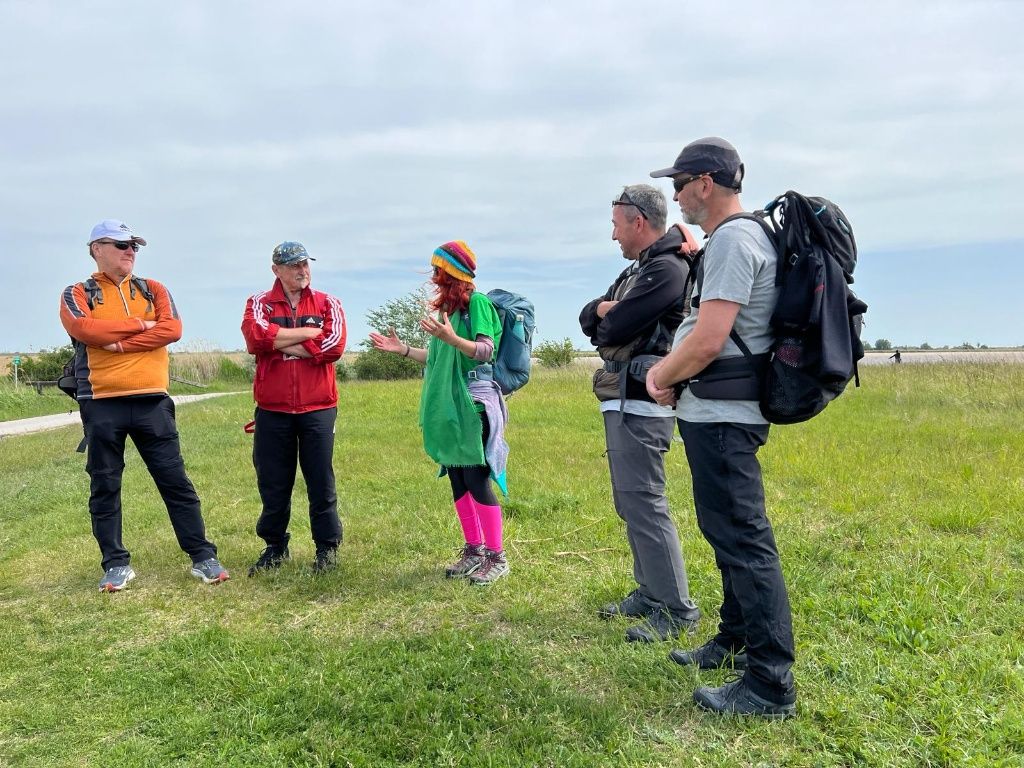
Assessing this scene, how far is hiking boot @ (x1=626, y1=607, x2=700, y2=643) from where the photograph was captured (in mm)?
3555

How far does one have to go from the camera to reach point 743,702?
284cm

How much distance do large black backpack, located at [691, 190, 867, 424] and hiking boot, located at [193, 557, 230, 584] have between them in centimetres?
369

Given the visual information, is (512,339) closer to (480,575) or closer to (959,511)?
(480,575)

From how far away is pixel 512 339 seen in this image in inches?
180

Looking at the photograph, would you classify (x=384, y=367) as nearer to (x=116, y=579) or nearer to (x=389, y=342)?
(x=116, y=579)

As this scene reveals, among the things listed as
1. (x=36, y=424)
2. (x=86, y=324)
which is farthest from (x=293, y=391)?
(x=36, y=424)

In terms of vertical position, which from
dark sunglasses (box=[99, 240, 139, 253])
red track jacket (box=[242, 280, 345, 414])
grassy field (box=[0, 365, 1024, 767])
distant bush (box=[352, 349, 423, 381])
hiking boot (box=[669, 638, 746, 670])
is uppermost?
dark sunglasses (box=[99, 240, 139, 253])

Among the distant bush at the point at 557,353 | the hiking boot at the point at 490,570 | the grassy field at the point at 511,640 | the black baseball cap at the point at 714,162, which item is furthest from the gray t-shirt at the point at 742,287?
the distant bush at the point at 557,353

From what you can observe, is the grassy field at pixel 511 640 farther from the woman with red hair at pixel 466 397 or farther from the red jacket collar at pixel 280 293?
the red jacket collar at pixel 280 293

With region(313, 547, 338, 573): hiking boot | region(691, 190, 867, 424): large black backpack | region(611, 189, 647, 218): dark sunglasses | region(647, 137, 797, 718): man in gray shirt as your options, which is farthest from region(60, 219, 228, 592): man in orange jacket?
region(691, 190, 867, 424): large black backpack

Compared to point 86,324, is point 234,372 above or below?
below

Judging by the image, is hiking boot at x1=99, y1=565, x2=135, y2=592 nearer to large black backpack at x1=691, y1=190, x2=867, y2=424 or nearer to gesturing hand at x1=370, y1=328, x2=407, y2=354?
gesturing hand at x1=370, y1=328, x2=407, y2=354

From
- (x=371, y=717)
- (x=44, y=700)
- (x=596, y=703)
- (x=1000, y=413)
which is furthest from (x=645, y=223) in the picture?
(x=1000, y=413)

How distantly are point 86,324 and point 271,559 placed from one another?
194 cm
